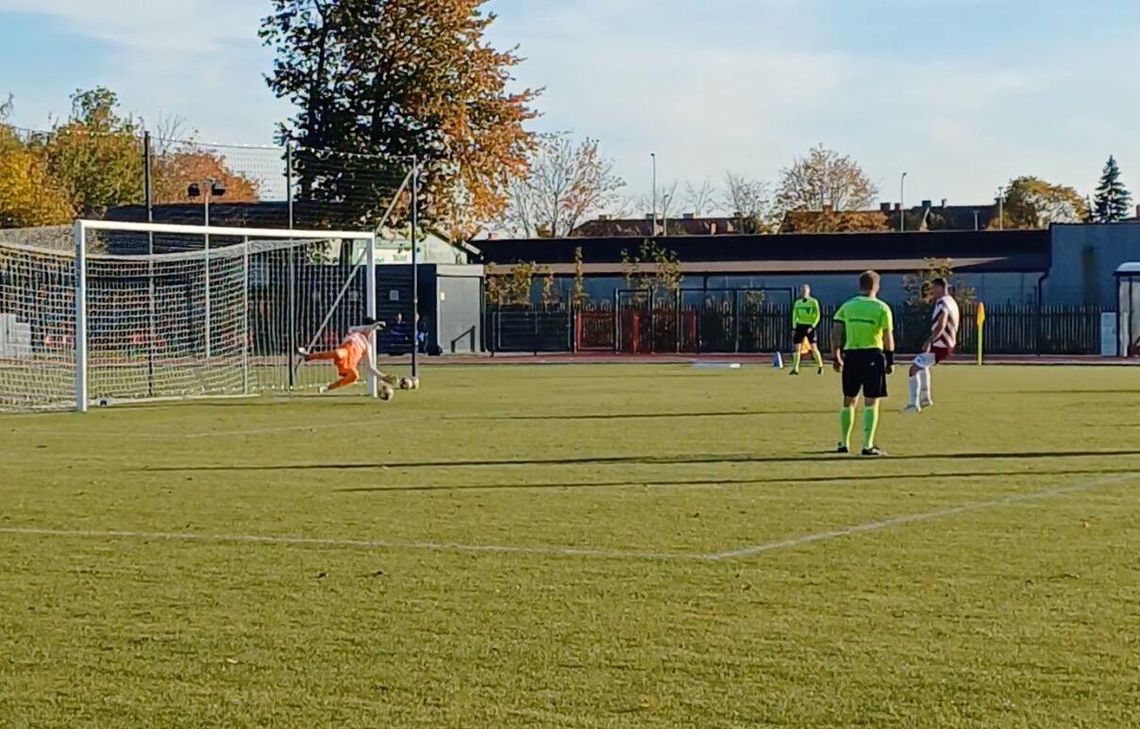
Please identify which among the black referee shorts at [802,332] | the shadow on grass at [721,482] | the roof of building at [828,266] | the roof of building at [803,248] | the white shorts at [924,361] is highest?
the roof of building at [803,248]

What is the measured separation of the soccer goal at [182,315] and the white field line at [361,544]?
18.2 meters

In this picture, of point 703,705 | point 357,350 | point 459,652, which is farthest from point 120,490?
point 357,350

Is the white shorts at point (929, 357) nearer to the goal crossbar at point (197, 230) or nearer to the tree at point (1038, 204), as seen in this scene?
the goal crossbar at point (197, 230)

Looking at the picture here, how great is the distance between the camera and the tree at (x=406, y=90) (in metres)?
53.0

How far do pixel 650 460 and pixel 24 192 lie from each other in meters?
48.6

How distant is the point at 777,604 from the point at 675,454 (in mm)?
9146

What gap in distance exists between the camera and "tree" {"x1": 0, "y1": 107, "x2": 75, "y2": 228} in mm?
61000

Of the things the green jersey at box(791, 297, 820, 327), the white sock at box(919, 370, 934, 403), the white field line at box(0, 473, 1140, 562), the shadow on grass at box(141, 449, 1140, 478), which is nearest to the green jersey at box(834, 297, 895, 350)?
the shadow on grass at box(141, 449, 1140, 478)

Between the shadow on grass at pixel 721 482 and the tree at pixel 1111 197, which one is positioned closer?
the shadow on grass at pixel 721 482

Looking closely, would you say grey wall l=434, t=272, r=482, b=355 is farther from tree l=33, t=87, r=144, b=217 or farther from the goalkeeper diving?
the goalkeeper diving

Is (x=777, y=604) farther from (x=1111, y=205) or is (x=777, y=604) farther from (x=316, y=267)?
(x=1111, y=205)

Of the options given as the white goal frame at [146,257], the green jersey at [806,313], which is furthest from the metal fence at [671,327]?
the white goal frame at [146,257]

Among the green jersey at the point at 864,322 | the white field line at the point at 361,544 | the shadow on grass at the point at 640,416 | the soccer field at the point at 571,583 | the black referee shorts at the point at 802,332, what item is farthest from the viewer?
the black referee shorts at the point at 802,332

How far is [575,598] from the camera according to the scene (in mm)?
9531
